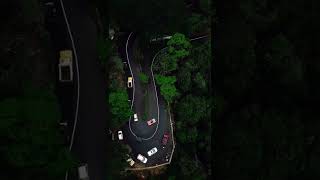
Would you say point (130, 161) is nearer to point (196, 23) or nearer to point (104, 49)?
point (104, 49)

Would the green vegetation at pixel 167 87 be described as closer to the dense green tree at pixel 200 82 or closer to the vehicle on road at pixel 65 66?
the dense green tree at pixel 200 82

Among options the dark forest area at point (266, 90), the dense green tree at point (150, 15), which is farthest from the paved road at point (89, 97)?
the dark forest area at point (266, 90)

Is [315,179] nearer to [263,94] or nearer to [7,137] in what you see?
[263,94]

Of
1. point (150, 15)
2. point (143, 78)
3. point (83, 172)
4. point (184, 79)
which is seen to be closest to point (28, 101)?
point (83, 172)

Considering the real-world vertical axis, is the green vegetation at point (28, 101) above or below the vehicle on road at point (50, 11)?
below

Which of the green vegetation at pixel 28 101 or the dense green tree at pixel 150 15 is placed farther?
A: the dense green tree at pixel 150 15

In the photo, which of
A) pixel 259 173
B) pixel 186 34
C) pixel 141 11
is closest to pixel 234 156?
→ pixel 259 173

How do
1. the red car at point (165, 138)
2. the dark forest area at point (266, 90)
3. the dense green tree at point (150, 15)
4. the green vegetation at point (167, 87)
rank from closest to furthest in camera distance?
the dark forest area at point (266, 90)
the dense green tree at point (150, 15)
the green vegetation at point (167, 87)
the red car at point (165, 138)

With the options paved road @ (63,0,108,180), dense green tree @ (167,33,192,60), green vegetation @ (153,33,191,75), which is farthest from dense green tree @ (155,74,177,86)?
paved road @ (63,0,108,180)
